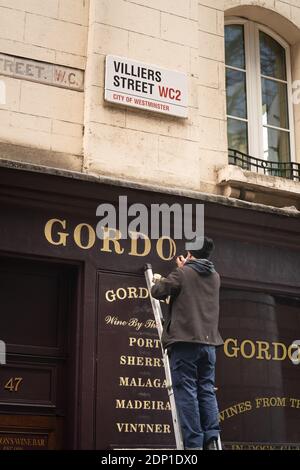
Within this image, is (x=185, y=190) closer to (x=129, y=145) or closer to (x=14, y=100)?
(x=129, y=145)

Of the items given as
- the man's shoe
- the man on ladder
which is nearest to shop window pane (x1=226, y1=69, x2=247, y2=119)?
the man on ladder

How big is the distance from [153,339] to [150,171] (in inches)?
71.2

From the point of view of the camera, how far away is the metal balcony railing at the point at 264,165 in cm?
951

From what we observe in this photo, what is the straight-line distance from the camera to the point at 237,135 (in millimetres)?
9773

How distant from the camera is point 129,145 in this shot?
27.9 ft

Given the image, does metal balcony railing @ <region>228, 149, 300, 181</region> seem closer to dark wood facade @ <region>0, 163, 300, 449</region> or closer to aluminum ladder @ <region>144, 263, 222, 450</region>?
dark wood facade @ <region>0, 163, 300, 449</region>

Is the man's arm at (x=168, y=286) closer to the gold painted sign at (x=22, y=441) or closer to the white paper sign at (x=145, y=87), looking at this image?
the gold painted sign at (x=22, y=441)

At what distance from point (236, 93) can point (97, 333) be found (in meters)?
3.82

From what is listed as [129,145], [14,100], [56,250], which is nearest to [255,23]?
[129,145]

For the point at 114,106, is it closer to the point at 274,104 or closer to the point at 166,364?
the point at 274,104

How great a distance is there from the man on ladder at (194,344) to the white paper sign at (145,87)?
7.20ft

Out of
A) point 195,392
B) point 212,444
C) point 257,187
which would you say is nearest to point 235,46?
point 257,187

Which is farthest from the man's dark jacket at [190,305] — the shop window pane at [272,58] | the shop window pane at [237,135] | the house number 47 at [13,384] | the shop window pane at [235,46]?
the shop window pane at [272,58]

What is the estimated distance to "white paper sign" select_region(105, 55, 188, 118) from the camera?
8.52 metres
